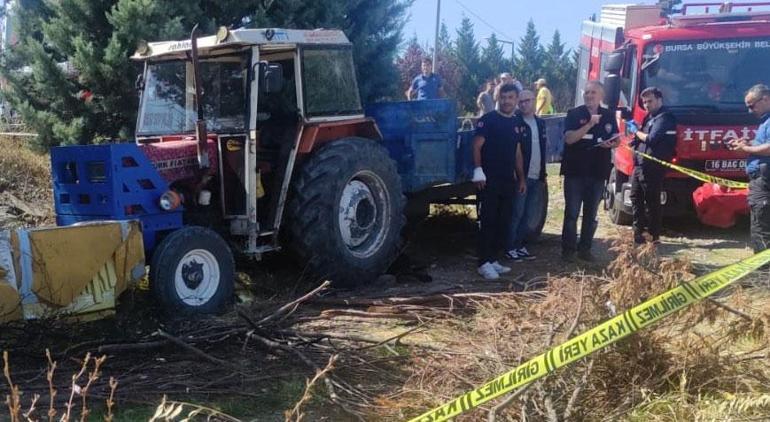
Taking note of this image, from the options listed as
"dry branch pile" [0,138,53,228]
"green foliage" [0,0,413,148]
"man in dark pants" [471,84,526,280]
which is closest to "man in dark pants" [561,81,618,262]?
"man in dark pants" [471,84,526,280]

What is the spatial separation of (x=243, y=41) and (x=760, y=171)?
4339 millimetres

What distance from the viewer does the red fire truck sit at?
26.3ft

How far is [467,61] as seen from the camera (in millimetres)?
52031

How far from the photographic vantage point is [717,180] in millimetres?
7801

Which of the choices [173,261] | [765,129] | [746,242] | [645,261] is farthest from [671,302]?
[746,242]

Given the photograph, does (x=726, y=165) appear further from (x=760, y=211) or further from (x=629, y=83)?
(x=760, y=211)

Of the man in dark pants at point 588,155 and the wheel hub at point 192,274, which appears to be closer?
the wheel hub at point 192,274

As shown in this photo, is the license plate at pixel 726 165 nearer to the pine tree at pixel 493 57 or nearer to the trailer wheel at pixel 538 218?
the trailer wheel at pixel 538 218

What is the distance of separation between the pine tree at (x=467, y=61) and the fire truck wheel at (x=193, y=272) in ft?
115

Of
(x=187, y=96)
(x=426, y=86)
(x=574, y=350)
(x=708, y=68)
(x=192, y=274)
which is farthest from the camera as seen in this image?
A: (x=426, y=86)

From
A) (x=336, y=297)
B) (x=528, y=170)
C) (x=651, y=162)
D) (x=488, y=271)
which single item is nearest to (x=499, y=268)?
(x=488, y=271)

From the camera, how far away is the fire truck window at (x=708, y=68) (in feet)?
27.0

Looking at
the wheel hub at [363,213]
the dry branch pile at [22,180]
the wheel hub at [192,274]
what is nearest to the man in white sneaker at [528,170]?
the wheel hub at [363,213]

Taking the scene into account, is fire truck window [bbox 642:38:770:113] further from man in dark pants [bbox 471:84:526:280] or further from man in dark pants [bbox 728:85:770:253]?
man in dark pants [bbox 471:84:526:280]
